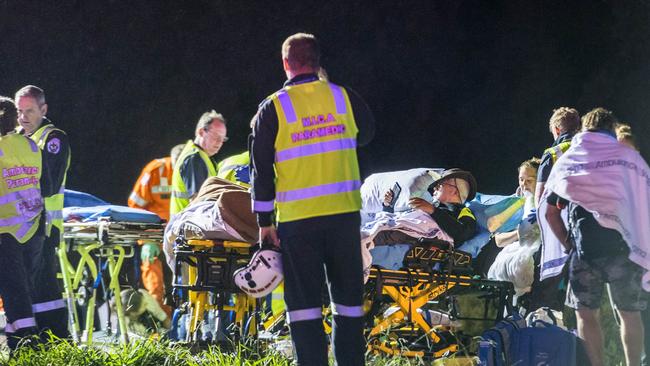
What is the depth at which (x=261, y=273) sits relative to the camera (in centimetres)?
448

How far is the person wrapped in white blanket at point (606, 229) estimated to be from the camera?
16.4 ft

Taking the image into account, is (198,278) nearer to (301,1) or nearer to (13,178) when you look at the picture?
(13,178)

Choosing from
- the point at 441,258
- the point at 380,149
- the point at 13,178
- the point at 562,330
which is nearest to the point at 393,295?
the point at 441,258

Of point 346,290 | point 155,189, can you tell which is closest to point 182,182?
point 155,189

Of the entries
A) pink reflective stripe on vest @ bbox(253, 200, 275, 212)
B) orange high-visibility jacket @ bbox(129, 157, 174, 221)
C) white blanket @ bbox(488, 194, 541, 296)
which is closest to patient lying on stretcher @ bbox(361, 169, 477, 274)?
white blanket @ bbox(488, 194, 541, 296)

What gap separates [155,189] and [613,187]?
4.76 m

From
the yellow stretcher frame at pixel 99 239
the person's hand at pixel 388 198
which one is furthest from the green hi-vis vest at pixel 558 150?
the yellow stretcher frame at pixel 99 239

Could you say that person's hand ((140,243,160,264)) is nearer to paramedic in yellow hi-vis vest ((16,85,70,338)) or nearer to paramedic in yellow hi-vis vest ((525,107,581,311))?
paramedic in yellow hi-vis vest ((16,85,70,338))

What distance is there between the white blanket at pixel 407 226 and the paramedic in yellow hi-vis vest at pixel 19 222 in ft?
6.50

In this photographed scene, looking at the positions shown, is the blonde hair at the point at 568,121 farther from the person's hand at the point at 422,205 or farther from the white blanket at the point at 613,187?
the white blanket at the point at 613,187

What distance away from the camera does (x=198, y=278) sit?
5625 millimetres

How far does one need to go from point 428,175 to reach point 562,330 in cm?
221

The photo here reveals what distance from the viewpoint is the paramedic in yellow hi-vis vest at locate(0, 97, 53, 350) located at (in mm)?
5801

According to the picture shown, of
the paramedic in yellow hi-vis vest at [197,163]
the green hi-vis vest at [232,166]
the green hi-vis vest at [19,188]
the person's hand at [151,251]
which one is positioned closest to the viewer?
the green hi-vis vest at [19,188]
